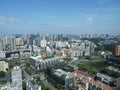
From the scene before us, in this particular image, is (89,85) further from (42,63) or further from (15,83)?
(42,63)

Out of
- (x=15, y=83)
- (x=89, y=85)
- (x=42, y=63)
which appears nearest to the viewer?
(x=15, y=83)

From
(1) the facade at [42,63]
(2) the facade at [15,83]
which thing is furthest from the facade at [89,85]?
(1) the facade at [42,63]

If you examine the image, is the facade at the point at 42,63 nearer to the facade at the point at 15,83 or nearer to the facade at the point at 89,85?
the facade at the point at 89,85

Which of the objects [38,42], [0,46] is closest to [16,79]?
[0,46]

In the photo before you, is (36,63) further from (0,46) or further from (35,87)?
(0,46)

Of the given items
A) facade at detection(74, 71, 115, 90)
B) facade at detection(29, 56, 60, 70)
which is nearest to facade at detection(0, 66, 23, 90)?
facade at detection(74, 71, 115, 90)

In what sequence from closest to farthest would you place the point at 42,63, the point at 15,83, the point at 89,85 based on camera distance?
the point at 15,83 < the point at 89,85 < the point at 42,63

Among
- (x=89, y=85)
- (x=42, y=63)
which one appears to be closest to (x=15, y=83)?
(x=89, y=85)

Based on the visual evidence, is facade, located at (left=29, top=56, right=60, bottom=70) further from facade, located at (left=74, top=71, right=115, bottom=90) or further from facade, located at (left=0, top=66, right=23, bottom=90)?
facade, located at (left=0, top=66, right=23, bottom=90)

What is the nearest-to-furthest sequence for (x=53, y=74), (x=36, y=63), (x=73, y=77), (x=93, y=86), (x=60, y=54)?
(x=93, y=86) < (x=73, y=77) < (x=53, y=74) < (x=36, y=63) < (x=60, y=54)

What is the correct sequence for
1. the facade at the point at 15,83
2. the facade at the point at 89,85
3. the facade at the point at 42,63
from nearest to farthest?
the facade at the point at 15,83
the facade at the point at 89,85
the facade at the point at 42,63

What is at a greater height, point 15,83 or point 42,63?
point 15,83
